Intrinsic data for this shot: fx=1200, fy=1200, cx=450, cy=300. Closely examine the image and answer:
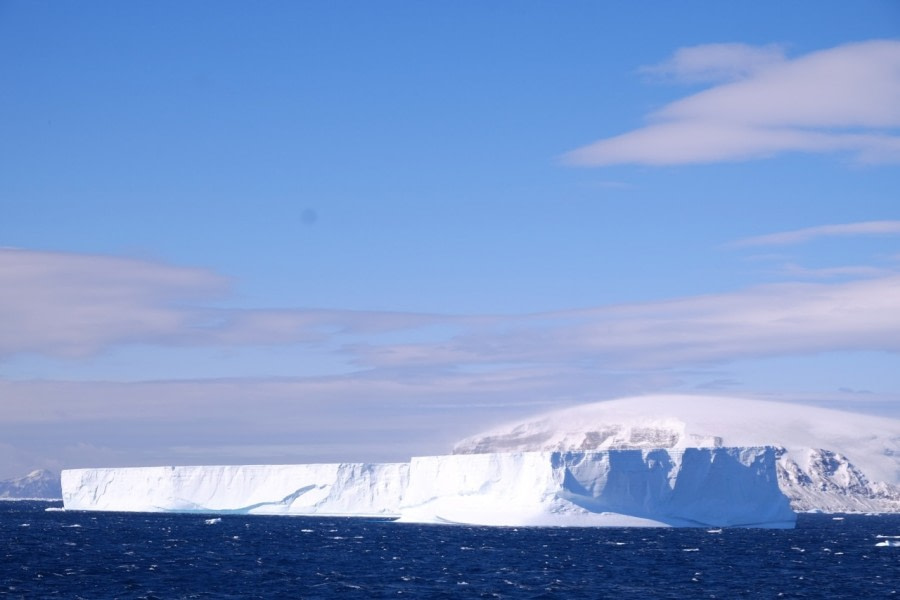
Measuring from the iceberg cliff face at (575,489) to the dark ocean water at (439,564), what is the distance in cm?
103

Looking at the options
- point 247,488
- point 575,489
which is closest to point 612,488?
point 575,489

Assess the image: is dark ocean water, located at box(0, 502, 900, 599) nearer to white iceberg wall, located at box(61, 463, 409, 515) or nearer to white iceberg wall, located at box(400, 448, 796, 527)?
white iceberg wall, located at box(400, 448, 796, 527)

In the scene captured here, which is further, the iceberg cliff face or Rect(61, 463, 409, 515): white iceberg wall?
Rect(61, 463, 409, 515): white iceberg wall

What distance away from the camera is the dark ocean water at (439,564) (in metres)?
27.8

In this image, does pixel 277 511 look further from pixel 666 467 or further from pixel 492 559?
pixel 492 559

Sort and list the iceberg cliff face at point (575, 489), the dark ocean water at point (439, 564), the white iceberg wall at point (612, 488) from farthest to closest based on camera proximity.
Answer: the iceberg cliff face at point (575, 489), the white iceberg wall at point (612, 488), the dark ocean water at point (439, 564)

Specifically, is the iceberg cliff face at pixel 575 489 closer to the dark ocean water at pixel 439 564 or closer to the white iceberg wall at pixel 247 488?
the white iceberg wall at pixel 247 488

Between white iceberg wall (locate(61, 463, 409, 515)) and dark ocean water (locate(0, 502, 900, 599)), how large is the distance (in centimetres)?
827

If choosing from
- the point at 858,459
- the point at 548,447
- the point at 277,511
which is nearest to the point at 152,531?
the point at 277,511

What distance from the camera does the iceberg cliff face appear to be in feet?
157

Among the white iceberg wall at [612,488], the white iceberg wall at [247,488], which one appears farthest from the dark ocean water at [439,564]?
the white iceberg wall at [247,488]

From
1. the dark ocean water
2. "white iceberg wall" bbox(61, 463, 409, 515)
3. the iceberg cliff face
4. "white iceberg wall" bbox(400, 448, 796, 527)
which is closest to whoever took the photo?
the dark ocean water

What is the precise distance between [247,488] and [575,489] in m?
26.9

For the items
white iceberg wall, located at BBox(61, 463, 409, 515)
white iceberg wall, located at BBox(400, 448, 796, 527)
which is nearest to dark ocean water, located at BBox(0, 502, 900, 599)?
white iceberg wall, located at BBox(400, 448, 796, 527)
